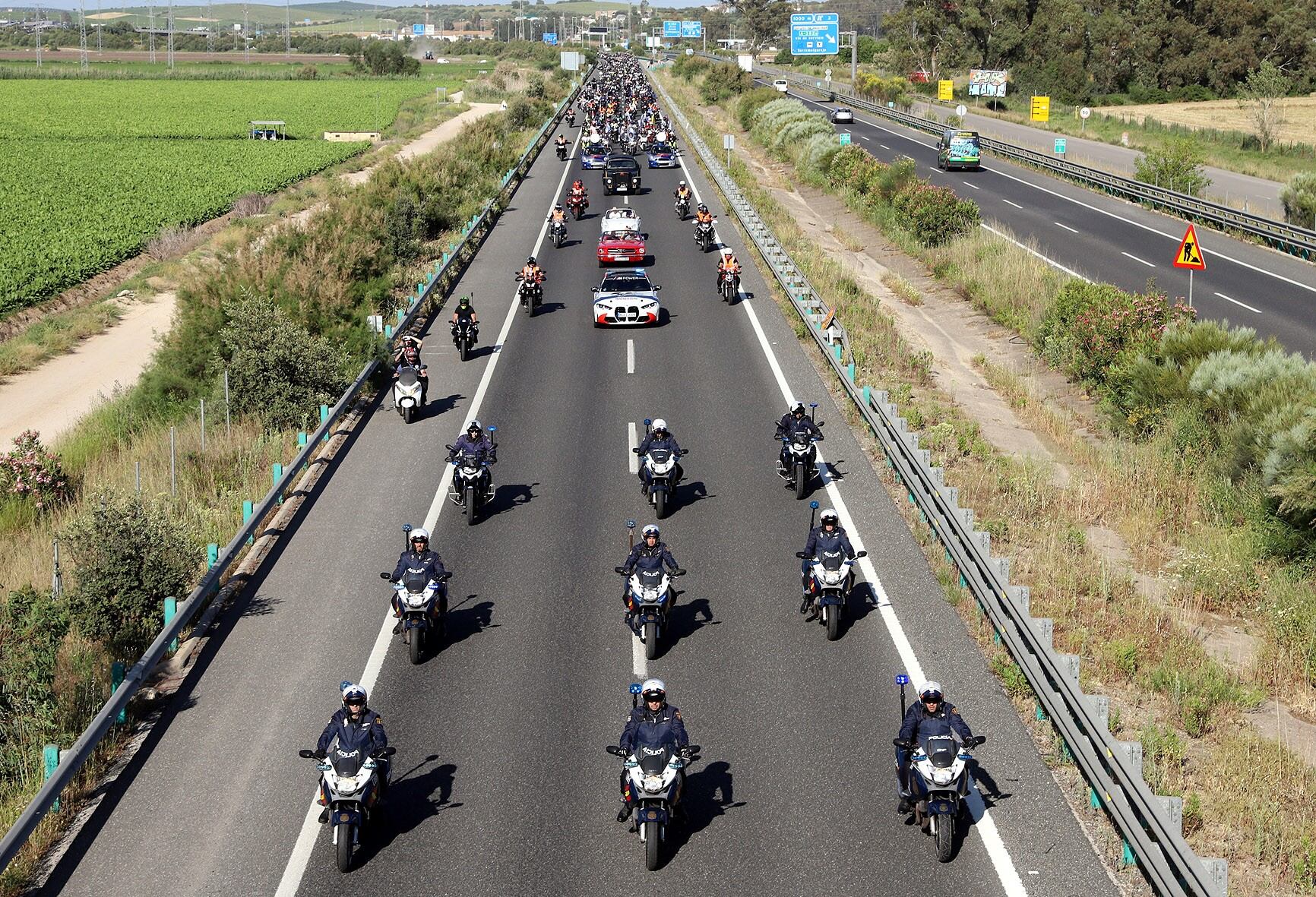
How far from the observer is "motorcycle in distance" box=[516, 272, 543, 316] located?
33469 millimetres

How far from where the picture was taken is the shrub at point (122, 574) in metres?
14.6

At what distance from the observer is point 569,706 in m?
13.4

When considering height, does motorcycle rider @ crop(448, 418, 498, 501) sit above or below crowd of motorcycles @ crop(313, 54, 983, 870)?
above

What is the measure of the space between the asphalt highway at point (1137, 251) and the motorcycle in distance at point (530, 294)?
15.2 m

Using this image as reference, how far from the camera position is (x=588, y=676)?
14.1 metres

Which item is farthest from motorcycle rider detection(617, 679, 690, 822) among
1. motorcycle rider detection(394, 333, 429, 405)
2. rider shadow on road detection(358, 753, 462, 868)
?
motorcycle rider detection(394, 333, 429, 405)

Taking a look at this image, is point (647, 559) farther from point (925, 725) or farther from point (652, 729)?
point (925, 725)

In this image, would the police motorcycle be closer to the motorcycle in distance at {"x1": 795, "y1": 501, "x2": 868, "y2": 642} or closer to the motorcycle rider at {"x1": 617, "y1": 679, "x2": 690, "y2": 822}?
the motorcycle in distance at {"x1": 795, "y1": 501, "x2": 868, "y2": 642}

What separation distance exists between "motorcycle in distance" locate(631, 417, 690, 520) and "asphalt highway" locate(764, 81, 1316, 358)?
53.6 ft

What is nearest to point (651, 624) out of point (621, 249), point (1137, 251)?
point (621, 249)

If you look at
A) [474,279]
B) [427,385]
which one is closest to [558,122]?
[474,279]

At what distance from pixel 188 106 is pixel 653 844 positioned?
391 ft

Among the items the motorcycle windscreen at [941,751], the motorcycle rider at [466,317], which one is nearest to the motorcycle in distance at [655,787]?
the motorcycle windscreen at [941,751]

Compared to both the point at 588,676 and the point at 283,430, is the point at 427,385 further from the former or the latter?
the point at 588,676
